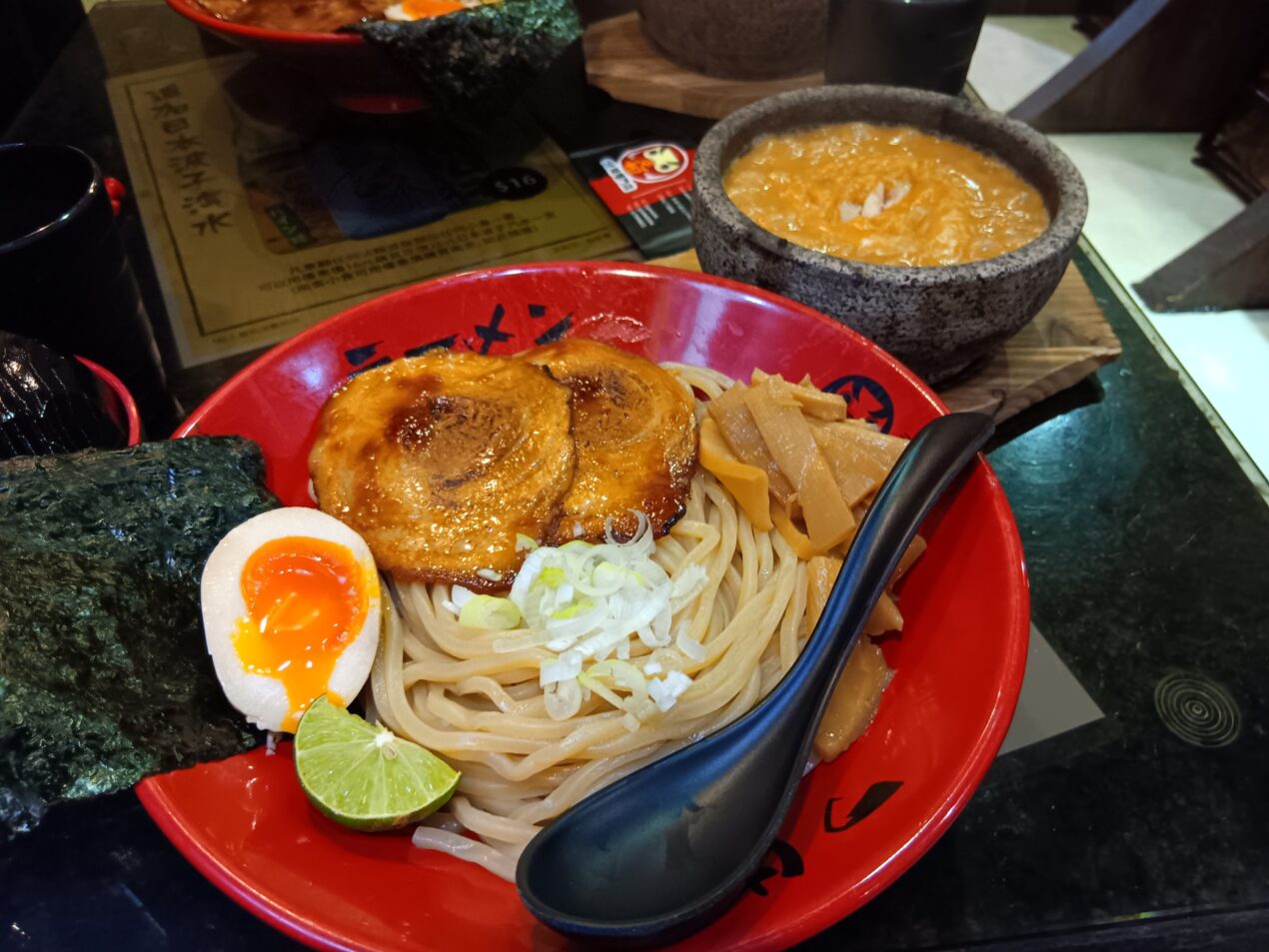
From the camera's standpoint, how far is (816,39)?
370 cm

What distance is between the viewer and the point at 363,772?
1.46 m

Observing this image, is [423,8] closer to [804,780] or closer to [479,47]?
[479,47]

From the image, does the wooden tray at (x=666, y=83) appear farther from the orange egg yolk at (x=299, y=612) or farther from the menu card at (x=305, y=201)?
the orange egg yolk at (x=299, y=612)

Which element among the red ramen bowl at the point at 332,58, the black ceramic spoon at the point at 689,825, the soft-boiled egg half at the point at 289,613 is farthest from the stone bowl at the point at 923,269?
the red ramen bowl at the point at 332,58

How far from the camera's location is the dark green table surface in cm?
166

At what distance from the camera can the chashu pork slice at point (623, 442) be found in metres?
1.82

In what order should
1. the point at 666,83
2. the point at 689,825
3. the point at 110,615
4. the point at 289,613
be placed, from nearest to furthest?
the point at 689,825 → the point at 110,615 → the point at 289,613 → the point at 666,83

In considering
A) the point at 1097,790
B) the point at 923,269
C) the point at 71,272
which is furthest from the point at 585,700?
the point at 71,272

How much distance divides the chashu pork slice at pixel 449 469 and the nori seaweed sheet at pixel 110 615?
0.68 ft

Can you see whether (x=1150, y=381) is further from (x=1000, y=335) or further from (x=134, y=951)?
(x=134, y=951)

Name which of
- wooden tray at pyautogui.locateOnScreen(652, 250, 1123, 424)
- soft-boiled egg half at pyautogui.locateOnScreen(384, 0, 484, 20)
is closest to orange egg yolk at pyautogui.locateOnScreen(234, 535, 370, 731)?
wooden tray at pyautogui.locateOnScreen(652, 250, 1123, 424)

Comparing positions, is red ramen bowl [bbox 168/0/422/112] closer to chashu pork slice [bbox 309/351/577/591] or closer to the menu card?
the menu card

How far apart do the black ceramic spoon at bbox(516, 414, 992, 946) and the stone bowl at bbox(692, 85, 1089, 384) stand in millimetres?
824

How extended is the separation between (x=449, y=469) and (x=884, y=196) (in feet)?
5.02
